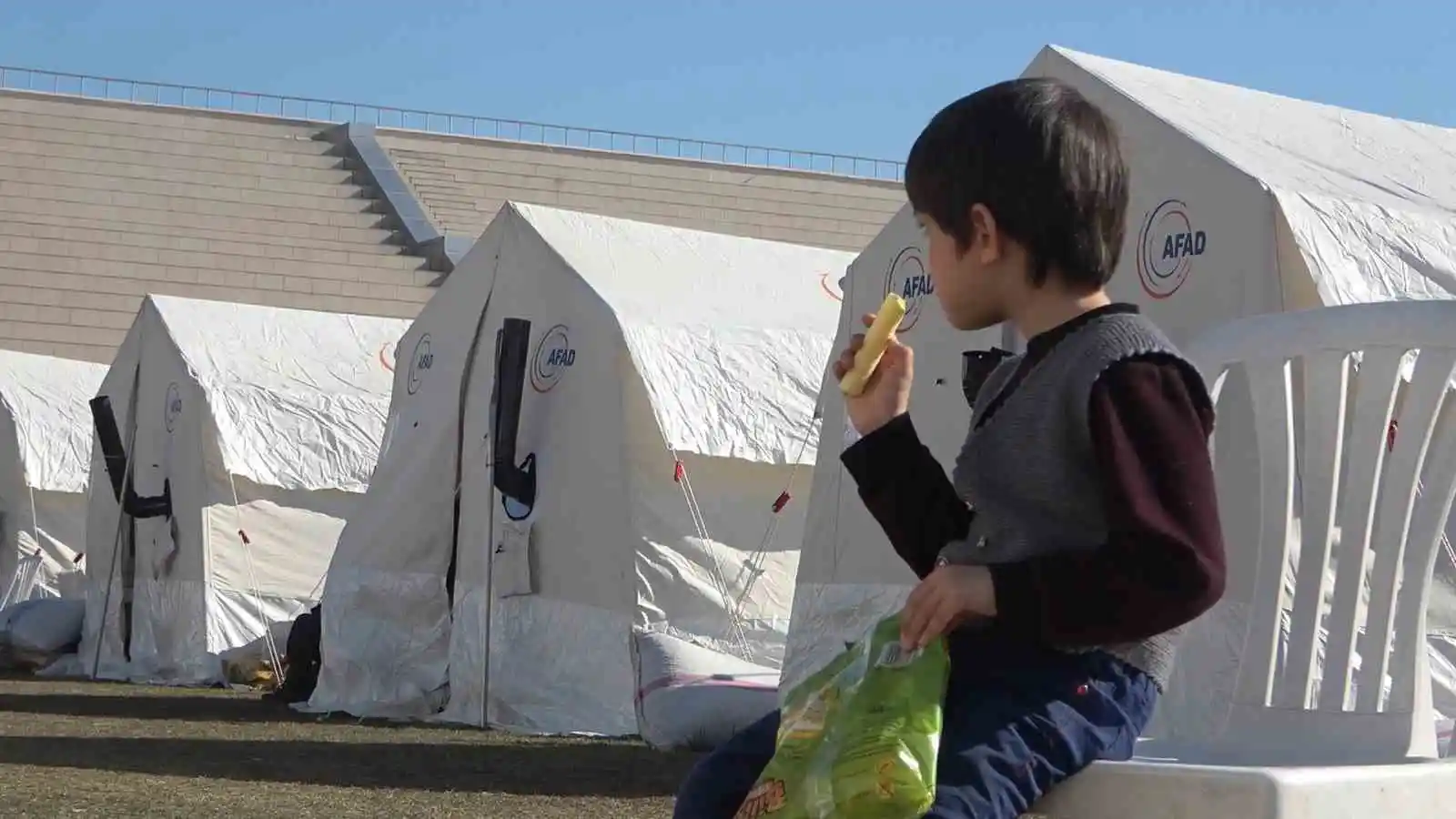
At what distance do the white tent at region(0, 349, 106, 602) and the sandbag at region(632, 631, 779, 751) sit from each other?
952 centimetres

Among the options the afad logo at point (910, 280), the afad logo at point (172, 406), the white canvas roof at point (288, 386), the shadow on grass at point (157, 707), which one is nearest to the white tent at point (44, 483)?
the white canvas roof at point (288, 386)

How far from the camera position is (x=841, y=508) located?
21.8 feet

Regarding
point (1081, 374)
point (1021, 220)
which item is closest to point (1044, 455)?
point (1081, 374)

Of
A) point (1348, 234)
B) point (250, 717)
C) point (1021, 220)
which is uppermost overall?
point (1348, 234)

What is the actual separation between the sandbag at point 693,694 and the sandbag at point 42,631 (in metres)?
7.67

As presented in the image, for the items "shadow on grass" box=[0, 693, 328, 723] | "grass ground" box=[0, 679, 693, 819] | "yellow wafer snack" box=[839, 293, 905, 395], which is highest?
"yellow wafer snack" box=[839, 293, 905, 395]

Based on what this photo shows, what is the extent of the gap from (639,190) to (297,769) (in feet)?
66.0

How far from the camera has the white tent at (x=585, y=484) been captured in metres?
7.90

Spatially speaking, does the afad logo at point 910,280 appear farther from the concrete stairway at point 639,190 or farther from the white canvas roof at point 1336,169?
the concrete stairway at point 639,190

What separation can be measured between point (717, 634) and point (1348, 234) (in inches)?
131

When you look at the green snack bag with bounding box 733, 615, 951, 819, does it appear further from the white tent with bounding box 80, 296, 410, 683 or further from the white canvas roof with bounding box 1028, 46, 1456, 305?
the white tent with bounding box 80, 296, 410, 683

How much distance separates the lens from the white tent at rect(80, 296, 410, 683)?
39.2 feet

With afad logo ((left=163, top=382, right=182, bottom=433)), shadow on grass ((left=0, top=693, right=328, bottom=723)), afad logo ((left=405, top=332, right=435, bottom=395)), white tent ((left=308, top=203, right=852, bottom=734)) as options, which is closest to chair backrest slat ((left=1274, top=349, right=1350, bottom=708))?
white tent ((left=308, top=203, right=852, bottom=734))

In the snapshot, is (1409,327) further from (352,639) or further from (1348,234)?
(352,639)
